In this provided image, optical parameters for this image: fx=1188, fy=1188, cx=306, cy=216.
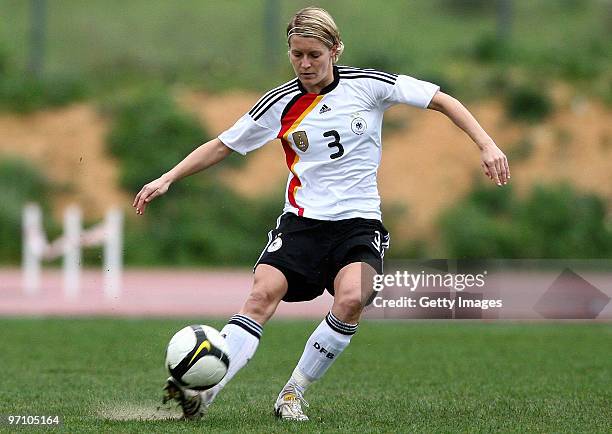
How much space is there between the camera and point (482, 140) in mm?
5637

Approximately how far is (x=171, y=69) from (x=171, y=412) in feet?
69.9

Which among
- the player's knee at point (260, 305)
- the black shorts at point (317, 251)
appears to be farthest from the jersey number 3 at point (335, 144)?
the player's knee at point (260, 305)

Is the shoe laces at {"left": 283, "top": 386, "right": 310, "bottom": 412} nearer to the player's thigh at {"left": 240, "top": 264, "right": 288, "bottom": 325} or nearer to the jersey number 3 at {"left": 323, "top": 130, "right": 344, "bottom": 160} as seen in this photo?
the player's thigh at {"left": 240, "top": 264, "right": 288, "bottom": 325}

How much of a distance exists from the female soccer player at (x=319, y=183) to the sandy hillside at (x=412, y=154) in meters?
16.1

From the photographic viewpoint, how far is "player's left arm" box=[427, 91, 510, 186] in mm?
5523

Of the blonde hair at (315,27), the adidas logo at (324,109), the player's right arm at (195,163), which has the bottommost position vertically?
the player's right arm at (195,163)

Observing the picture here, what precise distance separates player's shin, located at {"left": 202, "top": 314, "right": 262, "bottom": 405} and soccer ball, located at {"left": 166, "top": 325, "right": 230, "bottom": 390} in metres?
0.14

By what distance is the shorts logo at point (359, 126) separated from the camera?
19.1ft

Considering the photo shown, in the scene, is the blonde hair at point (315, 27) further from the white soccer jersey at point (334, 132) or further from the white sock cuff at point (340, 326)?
the white sock cuff at point (340, 326)

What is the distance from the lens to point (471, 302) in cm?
852

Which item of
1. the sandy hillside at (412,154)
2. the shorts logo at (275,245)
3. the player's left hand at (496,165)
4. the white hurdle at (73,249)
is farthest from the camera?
the sandy hillside at (412,154)

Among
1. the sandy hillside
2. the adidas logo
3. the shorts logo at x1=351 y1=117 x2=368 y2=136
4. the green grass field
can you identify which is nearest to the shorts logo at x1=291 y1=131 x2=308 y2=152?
the adidas logo

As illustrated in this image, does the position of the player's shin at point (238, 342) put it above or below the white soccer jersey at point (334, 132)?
below

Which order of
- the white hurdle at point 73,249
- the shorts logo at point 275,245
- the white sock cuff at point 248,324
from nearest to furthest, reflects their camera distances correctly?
the white sock cuff at point 248,324
the shorts logo at point 275,245
the white hurdle at point 73,249
